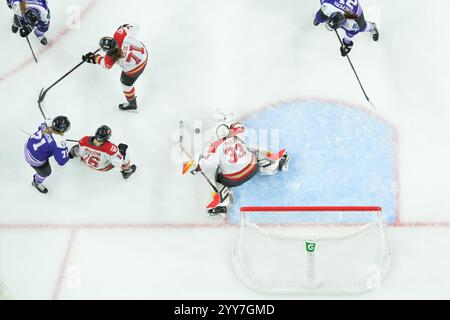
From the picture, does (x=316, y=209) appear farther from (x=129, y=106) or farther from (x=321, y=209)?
(x=129, y=106)

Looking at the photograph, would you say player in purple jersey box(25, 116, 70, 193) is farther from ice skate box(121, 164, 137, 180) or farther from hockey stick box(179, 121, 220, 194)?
hockey stick box(179, 121, 220, 194)

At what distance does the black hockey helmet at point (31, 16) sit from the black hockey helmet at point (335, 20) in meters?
2.14

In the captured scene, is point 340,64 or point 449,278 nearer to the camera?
point 449,278

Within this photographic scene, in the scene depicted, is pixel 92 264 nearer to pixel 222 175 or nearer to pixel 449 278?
pixel 222 175

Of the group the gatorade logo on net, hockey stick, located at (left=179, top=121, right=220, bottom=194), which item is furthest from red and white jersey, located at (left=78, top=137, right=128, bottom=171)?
the gatorade logo on net

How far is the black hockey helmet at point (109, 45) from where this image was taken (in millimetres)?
4965

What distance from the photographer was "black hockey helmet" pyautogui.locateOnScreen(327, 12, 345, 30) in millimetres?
5156

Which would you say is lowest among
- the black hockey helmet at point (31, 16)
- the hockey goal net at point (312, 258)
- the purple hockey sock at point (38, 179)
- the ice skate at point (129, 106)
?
the hockey goal net at point (312, 258)

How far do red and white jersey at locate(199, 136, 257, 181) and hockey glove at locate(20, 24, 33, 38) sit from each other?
71.4 inches

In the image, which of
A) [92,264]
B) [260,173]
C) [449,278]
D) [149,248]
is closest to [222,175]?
[260,173]

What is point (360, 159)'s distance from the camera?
209 inches

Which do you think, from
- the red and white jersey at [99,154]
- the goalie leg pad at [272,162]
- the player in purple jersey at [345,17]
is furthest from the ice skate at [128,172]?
the player in purple jersey at [345,17]

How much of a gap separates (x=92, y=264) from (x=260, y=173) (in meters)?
1.36

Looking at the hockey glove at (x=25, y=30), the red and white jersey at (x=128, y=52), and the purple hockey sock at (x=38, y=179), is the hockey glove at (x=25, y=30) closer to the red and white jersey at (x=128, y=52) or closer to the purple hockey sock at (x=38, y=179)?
the red and white jersey at (x=128, y=52)
